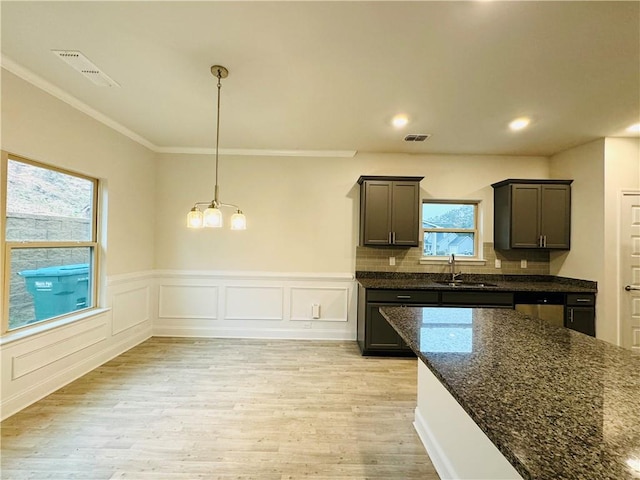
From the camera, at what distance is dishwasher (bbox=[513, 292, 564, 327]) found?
11.7ft

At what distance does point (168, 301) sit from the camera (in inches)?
169

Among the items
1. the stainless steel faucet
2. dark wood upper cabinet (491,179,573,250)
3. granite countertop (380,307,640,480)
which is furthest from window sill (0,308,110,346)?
dark wood upper cabinet (491,179,573,250)

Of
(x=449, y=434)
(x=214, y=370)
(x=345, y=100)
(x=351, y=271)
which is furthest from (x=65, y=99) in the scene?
(x=449, y=434)

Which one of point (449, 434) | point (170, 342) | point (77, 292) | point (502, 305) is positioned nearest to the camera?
point (449, 434)

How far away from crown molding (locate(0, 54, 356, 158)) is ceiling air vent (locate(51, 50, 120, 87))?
0.43 meters

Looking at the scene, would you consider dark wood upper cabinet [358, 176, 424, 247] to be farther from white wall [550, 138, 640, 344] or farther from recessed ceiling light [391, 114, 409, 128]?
white wall [550, 138, 640, 344]

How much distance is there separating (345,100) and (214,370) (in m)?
3.07

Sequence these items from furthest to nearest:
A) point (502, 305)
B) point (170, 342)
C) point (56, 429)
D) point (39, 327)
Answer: point (170, 342), point (502, 305), point (39, 327), point (56, 429)

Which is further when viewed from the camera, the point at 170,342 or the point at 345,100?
the point at 170,342

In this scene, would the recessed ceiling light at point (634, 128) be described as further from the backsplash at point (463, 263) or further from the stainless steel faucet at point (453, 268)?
the stainless steel faucet at point (453, 268)

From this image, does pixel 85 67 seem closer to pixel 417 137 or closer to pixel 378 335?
pixel 417 137

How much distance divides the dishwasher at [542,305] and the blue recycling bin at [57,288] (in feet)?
16.4

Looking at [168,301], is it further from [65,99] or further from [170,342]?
[65,99]

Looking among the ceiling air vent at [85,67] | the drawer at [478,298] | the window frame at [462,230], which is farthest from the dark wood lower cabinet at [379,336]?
the ceiling air vent at [85,67]
